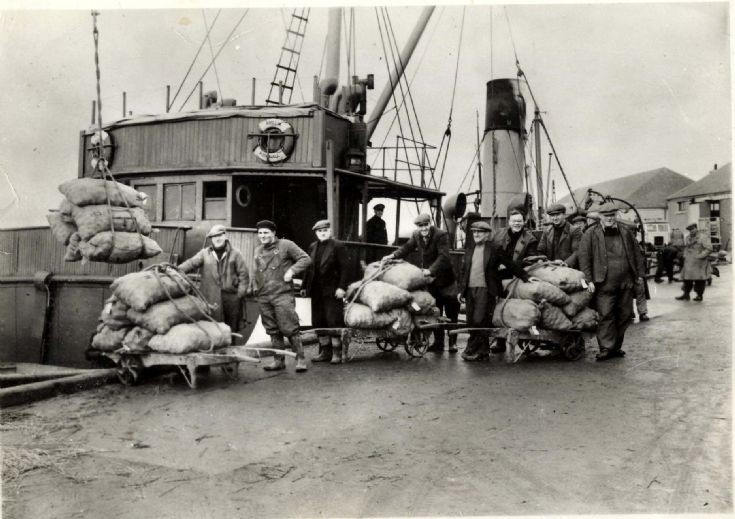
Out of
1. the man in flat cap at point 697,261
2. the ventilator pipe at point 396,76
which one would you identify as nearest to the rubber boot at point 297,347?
the ventilator pipe at point 396,76

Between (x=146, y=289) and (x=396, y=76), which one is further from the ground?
(x=396, y=76)

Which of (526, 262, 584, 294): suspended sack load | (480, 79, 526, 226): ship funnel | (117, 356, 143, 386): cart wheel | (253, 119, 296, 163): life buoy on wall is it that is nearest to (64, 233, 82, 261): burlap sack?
(117, 356, 143, 386): cart wheel

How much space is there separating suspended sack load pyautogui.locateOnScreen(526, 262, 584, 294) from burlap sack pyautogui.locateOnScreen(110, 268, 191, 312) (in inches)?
165

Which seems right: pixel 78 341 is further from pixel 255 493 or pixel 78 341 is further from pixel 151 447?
pixel 255 493

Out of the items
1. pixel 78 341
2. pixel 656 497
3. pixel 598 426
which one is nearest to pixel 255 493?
pixel 656 497

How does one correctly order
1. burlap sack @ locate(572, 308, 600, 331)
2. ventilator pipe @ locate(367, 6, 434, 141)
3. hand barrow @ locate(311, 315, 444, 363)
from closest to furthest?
hand barrow @ locate(311, 315, 444, 363) → burlap sack @ locate(572, 308, 600, 331) → ventilator pipe @ locate(367, 6, 434, 141)

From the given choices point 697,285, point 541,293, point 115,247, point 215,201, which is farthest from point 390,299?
point 697,285

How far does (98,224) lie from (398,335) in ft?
11.5

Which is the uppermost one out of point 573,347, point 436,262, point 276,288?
point 436,262

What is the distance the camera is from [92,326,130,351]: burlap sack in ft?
20.4

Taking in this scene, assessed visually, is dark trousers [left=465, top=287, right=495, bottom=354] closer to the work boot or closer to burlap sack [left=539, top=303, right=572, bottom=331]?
burlap sack [left=539, top=303, right=572, bottom=331]

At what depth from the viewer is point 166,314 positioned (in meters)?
6.07

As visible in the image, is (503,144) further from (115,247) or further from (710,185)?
(710,185)

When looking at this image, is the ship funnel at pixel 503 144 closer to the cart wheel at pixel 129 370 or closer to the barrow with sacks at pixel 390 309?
the barrow with sacks at pixel 390 309
